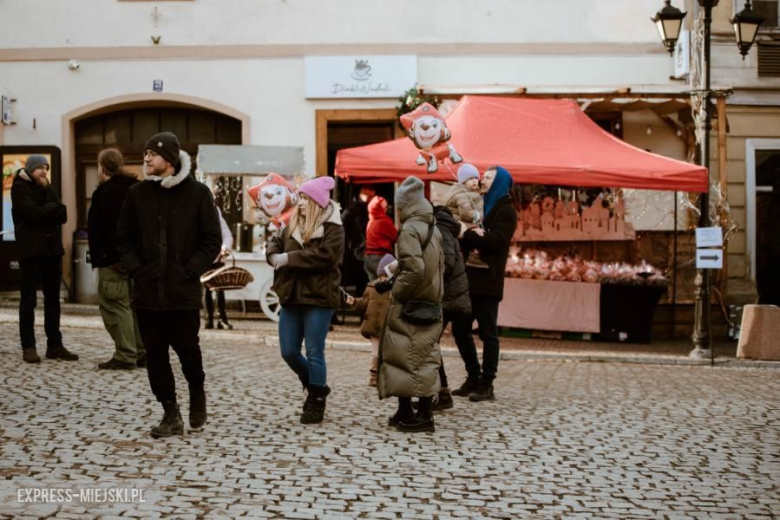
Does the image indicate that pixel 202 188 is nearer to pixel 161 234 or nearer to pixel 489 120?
pixel 161 234

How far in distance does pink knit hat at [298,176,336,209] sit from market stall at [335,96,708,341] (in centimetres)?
534

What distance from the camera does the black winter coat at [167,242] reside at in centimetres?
675

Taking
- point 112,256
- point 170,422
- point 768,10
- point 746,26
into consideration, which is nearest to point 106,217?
point 112,256

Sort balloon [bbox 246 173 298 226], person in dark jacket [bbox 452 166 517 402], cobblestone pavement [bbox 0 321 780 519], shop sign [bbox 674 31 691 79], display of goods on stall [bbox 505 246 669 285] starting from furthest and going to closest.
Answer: shop sign [bbox 674 31 691 79] < display of goods on stall [bbox 505 246 669 285] < person in dark jacket [bbox 452 166 517 402] < balloon [bbox 246 173 298 226] < cobblestone pavement [bbox 0 321 780 519]

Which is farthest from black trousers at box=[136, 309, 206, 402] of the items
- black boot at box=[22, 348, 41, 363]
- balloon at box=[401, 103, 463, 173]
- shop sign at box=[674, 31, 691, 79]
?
shop sign at box=[674, 31, 691, 79]

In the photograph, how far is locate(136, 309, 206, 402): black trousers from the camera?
6.88m

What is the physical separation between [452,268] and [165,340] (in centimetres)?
226

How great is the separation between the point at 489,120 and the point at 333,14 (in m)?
4.63

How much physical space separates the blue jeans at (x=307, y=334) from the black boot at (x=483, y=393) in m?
1.79

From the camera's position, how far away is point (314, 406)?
303 inches

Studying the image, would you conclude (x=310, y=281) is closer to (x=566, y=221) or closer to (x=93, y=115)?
(x=566, y=221)

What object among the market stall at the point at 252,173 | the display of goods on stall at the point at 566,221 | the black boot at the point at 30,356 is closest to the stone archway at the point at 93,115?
the market stall at the point at 252,173

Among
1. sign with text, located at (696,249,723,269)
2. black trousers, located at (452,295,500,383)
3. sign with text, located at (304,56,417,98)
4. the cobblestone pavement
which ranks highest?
sign with text, located at (304,56,417,98)

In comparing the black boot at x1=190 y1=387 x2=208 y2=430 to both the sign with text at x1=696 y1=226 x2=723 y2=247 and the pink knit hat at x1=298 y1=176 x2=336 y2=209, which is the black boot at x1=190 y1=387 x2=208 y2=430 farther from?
the sign with text at x1=696 y1=226 x2=723 y2=247
